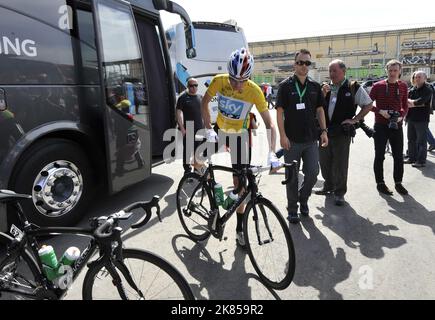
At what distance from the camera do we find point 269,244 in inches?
119

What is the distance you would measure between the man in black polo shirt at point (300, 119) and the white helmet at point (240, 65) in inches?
37.2

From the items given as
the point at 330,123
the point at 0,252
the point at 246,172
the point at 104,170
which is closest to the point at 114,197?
the point at 104,170

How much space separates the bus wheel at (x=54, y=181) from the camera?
3.53 metres

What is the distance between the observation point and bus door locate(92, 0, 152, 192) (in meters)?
4.16

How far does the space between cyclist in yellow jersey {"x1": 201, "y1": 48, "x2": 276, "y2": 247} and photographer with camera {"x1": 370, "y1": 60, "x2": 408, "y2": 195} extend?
2.63 meters

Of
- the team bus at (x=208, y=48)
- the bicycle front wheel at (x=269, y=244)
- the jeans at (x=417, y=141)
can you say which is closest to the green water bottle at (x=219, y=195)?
the bicycle front wheel at (x=269, y=244)

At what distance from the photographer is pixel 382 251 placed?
353 cm

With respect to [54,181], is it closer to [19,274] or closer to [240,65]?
[19,274]

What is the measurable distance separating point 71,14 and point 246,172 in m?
2.83

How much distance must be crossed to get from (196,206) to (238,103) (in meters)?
1.21

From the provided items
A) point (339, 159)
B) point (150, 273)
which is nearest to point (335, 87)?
point (339, 159)

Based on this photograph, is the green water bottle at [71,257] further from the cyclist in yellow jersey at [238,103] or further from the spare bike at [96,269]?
the cyclist in yellow jersey at [238,103]

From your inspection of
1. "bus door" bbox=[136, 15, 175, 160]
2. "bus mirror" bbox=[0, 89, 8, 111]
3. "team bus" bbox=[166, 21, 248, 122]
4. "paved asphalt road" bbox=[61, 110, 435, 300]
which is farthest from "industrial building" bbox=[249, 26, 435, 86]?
"bus mirror" bbox=[0, 89, 8, 111]

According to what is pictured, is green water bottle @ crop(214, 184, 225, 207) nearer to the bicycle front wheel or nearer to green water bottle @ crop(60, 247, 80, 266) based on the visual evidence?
the bicycle front wheel
